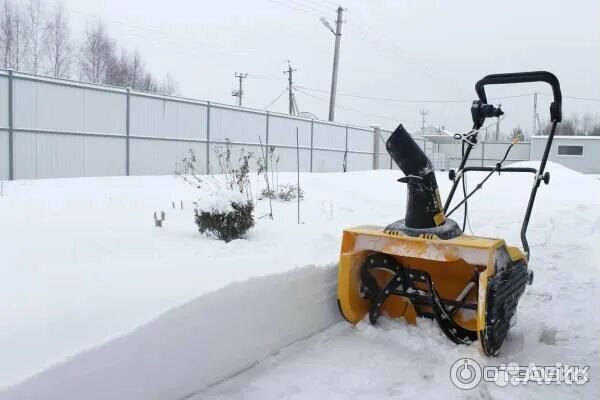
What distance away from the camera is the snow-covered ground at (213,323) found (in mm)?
2635

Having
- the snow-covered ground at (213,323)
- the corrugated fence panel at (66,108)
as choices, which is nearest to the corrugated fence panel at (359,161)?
the corrugated fence panel at (66,108)

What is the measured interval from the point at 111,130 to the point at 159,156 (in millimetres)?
1626

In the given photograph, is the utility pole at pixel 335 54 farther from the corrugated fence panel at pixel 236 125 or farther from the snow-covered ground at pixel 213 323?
the snow-covered ground at pixel 213 323

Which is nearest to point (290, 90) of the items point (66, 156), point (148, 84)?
point (148, 84)

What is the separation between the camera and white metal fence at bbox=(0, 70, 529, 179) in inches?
484

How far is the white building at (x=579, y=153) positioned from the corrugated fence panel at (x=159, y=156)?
29.3 meters

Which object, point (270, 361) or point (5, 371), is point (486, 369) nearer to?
point (270, 361)

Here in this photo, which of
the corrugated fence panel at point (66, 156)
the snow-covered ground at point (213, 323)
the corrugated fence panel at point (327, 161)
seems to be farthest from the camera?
the corrugated fence panel at point (327, 161)

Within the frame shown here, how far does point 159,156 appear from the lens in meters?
15.5

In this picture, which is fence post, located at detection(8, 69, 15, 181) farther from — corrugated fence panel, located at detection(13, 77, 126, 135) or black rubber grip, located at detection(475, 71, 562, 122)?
black rubber grip, located at detection(475, 71, 562, 122)

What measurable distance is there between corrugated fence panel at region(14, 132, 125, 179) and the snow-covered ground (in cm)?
601

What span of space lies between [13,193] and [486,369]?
8.05 metres

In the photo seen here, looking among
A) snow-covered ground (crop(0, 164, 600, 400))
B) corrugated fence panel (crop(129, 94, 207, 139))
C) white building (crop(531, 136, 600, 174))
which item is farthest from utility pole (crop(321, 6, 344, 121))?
snow-covered ground (crop(0, 164, 600, 400))

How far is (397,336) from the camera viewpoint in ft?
13.3
